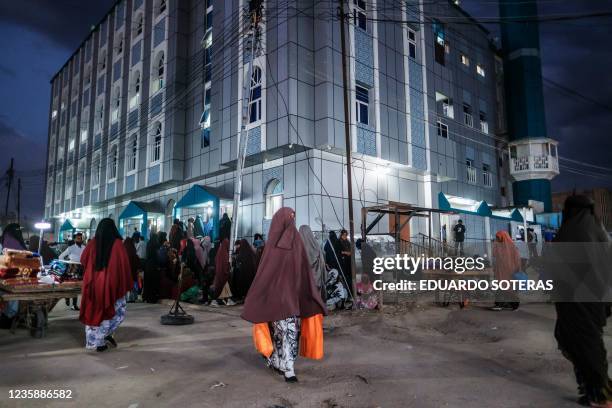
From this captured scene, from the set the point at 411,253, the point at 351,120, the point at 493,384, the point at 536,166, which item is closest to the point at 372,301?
the point at 411,253

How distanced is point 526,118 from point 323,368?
24.4 m

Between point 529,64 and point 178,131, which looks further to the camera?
point 529,64

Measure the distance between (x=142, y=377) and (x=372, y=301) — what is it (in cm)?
550

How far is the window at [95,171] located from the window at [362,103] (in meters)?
17.0

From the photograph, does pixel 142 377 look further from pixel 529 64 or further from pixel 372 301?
pixel 529 64

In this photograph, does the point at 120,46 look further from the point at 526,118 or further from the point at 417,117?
the point at 526,118

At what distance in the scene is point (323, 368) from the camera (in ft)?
14.8

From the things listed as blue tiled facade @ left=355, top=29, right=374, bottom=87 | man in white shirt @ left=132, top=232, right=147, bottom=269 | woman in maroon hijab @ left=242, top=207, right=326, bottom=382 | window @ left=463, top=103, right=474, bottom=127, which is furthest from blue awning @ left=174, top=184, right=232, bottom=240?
window @ left=463, top=103, right=474, bottom=127

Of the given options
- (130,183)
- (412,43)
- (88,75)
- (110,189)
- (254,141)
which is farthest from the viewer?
(88,75)

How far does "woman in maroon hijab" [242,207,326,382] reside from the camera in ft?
13.9

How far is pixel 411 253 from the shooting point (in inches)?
432

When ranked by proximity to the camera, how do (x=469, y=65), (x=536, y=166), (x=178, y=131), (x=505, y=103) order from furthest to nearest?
(x=505, y=103), (x=536, y=166), (x=469, y=65), (x=178, y=131)

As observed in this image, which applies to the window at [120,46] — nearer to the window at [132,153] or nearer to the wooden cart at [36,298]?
the window at [132,153]

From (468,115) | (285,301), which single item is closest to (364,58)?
(468,115)
